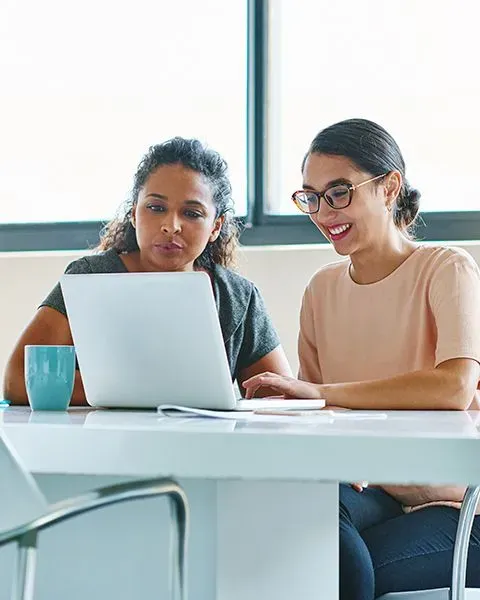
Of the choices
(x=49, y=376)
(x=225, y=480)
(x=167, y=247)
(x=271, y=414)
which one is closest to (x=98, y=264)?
(x=167, y=247)

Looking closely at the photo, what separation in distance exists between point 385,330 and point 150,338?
688 mm

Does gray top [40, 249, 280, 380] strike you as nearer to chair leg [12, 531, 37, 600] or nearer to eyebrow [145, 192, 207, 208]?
eyebrow [145, 192, 207, 208]

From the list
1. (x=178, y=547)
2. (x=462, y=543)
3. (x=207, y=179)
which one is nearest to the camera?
(x=178, y=547)

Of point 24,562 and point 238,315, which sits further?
point 238,315

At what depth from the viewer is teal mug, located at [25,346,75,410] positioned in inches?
66.6

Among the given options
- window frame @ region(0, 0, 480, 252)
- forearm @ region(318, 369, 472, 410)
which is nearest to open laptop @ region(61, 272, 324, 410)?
forearm @ region(318, 369, 472, 410)

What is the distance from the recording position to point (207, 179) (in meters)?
2.42

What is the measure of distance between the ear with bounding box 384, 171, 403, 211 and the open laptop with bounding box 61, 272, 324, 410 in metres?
0.71

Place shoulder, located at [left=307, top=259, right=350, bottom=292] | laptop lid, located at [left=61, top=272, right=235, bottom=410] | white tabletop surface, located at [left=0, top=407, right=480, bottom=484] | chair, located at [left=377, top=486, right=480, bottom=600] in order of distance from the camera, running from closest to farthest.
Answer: white tabletop surface, located at [left=0, top=407, right=480, bottom=484] < chair, located at [left=377, top=486, right=480, bottom=600] < laptop lid, located at [left=61, top=272, right=235, bottom=410] < shoulder, located at [left=307, top=259, right=350, bottom=292]

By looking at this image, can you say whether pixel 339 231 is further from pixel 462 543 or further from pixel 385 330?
pixel 462 543

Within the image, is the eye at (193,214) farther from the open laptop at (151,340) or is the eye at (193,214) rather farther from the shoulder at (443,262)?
the open laptop at (151,340)

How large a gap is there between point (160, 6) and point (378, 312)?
5.29 ft

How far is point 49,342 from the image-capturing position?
2.14 meters

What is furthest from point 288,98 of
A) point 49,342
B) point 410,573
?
point 410,573
